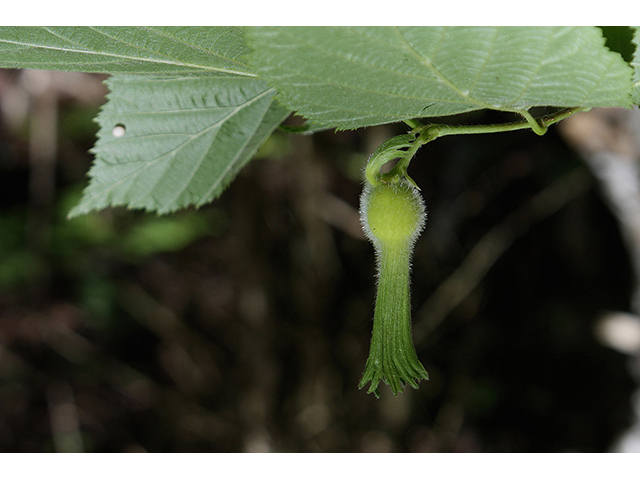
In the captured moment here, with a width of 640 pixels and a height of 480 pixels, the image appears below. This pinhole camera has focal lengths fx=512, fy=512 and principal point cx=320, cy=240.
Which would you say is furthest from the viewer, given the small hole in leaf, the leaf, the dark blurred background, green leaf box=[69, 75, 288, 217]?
the dark blurred background

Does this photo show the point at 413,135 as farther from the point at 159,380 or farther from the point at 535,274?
the point at 159,380

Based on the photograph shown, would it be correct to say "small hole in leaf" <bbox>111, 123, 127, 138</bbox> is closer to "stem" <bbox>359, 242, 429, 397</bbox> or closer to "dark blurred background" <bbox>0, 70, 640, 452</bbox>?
"stem" <bbox>359, 242, 429, 397</bbox>

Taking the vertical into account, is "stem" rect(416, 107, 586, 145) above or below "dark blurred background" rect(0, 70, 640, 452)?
above

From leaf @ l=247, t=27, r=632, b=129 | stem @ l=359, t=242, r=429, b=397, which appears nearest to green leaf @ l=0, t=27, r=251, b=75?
leaf @ l=247, t=27, r=632, b=129

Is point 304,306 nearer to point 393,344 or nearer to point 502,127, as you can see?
point 393,344

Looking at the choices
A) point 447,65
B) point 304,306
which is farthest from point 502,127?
point 304,306

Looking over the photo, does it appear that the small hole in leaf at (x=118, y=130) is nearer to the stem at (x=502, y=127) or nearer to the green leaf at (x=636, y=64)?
the stem at (x=502, y=127)

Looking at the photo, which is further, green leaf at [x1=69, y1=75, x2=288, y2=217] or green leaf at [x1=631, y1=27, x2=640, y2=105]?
green leaf at [x1=69, y1=75, x2=288, y2=217]
